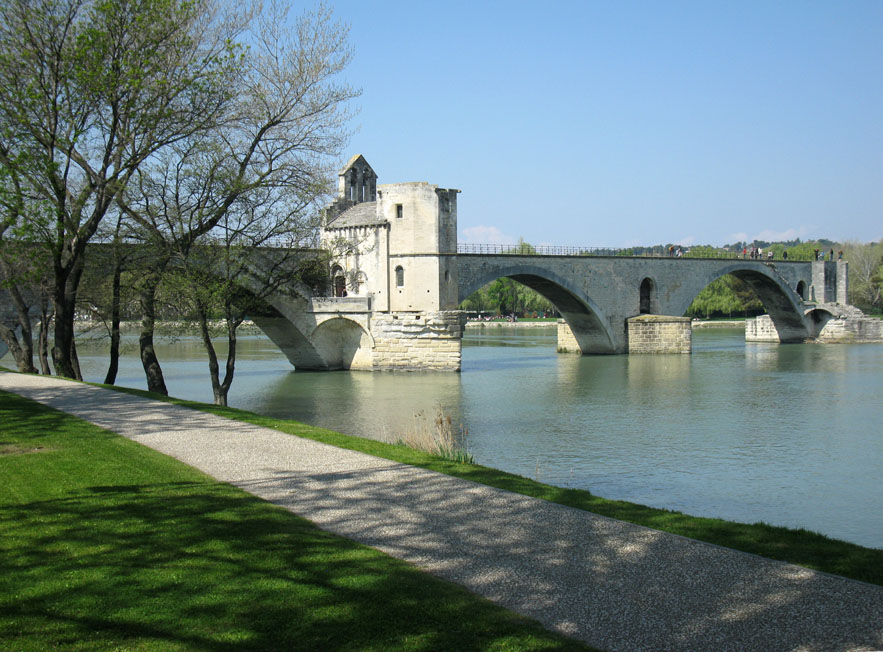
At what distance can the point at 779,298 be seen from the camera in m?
63.5

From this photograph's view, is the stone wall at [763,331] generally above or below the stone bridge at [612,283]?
below

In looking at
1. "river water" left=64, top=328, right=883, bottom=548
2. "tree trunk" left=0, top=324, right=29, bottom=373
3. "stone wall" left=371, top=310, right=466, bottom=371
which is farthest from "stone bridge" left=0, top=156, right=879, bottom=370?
"tree trunk" left=0, top=324, right=29, bottom=373

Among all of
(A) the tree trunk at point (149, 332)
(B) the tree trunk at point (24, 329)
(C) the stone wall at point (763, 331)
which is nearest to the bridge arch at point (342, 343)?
(B) the tree trunk at point (24, 329)

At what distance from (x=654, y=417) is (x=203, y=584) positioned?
18.9m

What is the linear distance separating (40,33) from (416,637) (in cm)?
1504

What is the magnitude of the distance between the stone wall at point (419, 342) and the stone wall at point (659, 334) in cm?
1596

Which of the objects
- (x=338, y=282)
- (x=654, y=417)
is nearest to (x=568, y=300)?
(x=338, y=282)

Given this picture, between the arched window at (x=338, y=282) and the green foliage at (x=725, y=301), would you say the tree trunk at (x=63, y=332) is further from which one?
the green foliage at (x=725, y=301)

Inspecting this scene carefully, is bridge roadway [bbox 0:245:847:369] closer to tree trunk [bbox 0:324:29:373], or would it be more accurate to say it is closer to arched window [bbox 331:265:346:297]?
arched window [bbox 331:265:346:297]

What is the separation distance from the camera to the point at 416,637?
→ 489 centimetres

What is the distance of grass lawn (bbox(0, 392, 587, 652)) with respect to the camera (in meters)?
4.81

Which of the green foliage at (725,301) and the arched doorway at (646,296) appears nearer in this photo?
the arched doorway at (646,296)

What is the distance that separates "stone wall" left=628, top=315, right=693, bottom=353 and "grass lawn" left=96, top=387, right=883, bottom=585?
40.8 metres

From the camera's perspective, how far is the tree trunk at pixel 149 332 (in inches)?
804
